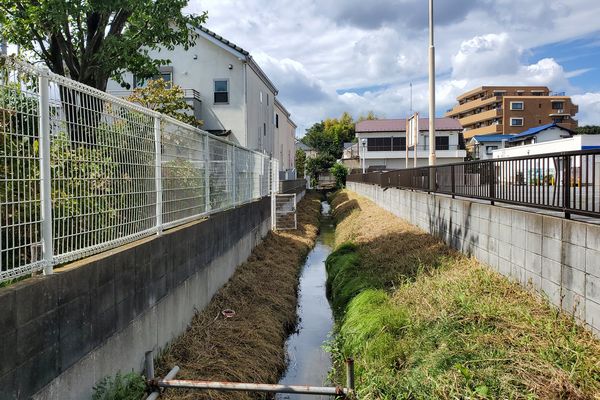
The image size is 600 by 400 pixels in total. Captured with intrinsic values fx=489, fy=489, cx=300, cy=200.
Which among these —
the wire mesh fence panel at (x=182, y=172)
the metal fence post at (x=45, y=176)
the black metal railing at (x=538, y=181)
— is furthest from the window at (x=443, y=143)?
the metal fence post at (x=45, y=176)

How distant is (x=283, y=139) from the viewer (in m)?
39.5

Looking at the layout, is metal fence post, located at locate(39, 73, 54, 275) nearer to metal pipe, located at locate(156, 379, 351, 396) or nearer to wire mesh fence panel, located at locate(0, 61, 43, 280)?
wire mesh fence panel, located at locate(0, 61, 43, 280)

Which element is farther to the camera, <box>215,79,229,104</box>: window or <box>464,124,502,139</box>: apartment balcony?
<box>464,124,502,139</box>: apartment balcony

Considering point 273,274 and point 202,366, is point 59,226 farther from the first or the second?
point 273,274

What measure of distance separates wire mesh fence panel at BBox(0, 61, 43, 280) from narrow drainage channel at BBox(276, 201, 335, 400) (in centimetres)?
421

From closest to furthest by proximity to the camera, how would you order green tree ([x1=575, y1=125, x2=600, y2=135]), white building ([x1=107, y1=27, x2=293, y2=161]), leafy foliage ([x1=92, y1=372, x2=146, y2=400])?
leafy foliage ([x1=92, y1=372, x2=146, y2=400])
white building ([x1=107, y1=27, x2=293, y2=161])
green tree ([x1=575, y1=125, x2=600, y2=135])

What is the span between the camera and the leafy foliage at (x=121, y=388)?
390 cm

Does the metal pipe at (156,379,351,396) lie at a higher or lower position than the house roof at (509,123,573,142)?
lower

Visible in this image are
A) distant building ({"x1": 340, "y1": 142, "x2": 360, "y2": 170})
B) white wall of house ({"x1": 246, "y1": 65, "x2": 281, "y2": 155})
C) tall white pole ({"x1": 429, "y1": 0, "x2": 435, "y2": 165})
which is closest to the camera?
A: tall white pole ({"x1": 429, "y1": 0, "x2": 435, "y2": 165})

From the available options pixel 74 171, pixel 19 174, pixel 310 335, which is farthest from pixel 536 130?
pixel 19 174

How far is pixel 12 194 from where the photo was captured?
3078 millimetres

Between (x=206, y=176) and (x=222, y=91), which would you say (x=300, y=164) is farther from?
(x=206, y=176)

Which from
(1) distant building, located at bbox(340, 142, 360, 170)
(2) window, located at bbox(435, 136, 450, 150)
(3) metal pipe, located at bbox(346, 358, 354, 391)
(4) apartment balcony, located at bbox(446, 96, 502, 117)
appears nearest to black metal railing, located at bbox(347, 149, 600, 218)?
(3) metal pipe, located at bbox(346, 358, 354, 391)

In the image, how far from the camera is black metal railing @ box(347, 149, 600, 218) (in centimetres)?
522
